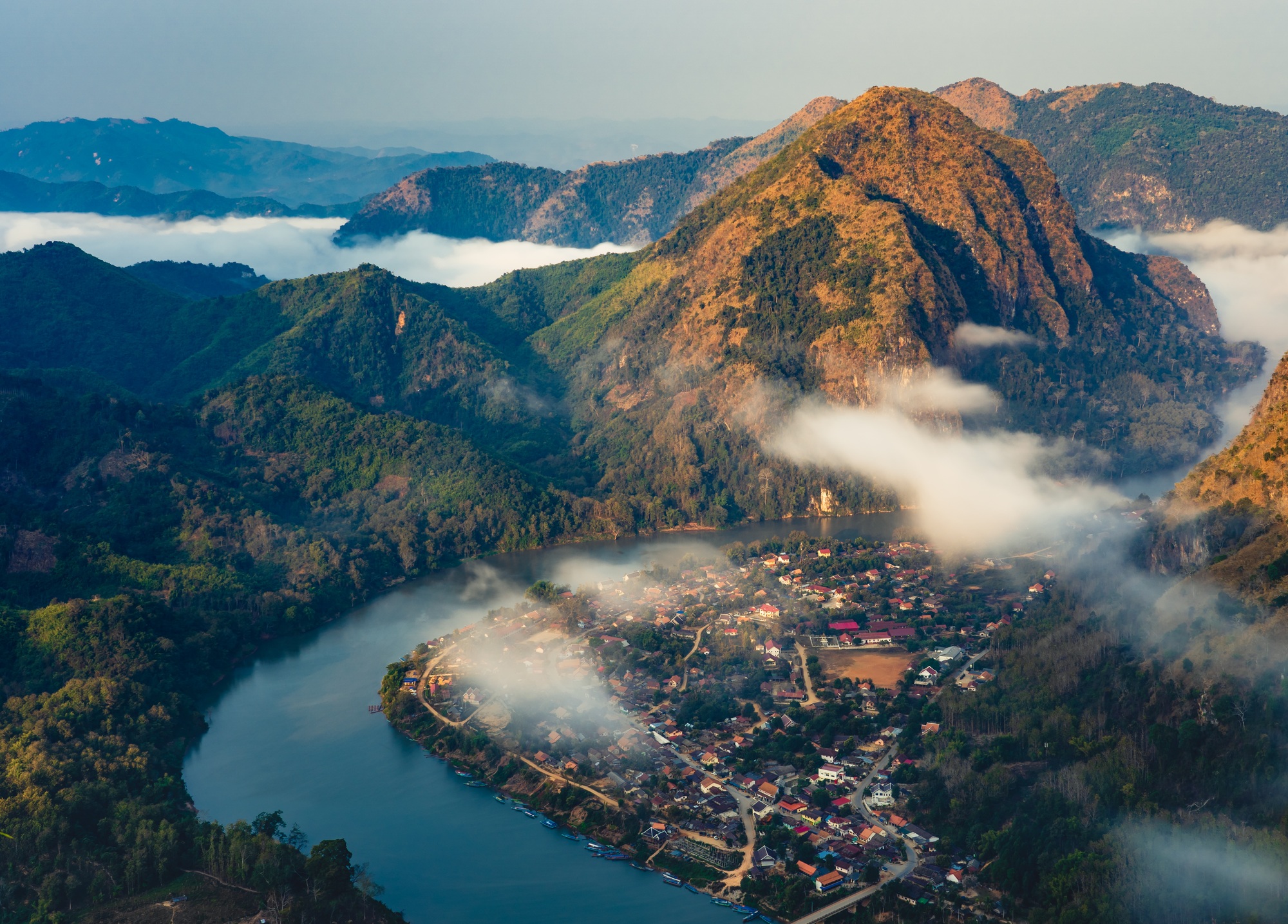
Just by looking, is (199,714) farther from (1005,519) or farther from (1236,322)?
(1236,322)

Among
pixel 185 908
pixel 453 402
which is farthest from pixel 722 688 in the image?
pixel 453 402

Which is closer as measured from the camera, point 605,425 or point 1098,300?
point 605,425

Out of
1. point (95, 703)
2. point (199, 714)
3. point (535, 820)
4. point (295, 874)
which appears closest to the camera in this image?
point (295, 874)

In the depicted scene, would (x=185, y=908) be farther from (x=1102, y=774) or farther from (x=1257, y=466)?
(x=1257, y=466)

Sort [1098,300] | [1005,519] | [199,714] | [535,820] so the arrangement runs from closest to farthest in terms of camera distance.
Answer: [535,820]
[199,714]
[1005,519]
[1098,300]

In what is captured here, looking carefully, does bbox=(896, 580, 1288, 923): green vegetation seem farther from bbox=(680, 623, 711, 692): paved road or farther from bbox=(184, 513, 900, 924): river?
bbox=(680, 623, 711, 692): paved road

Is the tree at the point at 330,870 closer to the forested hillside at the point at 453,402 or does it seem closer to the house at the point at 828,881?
the forested hillside at the point at 453,402

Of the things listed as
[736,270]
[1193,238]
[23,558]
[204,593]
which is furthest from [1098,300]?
[23,558]
